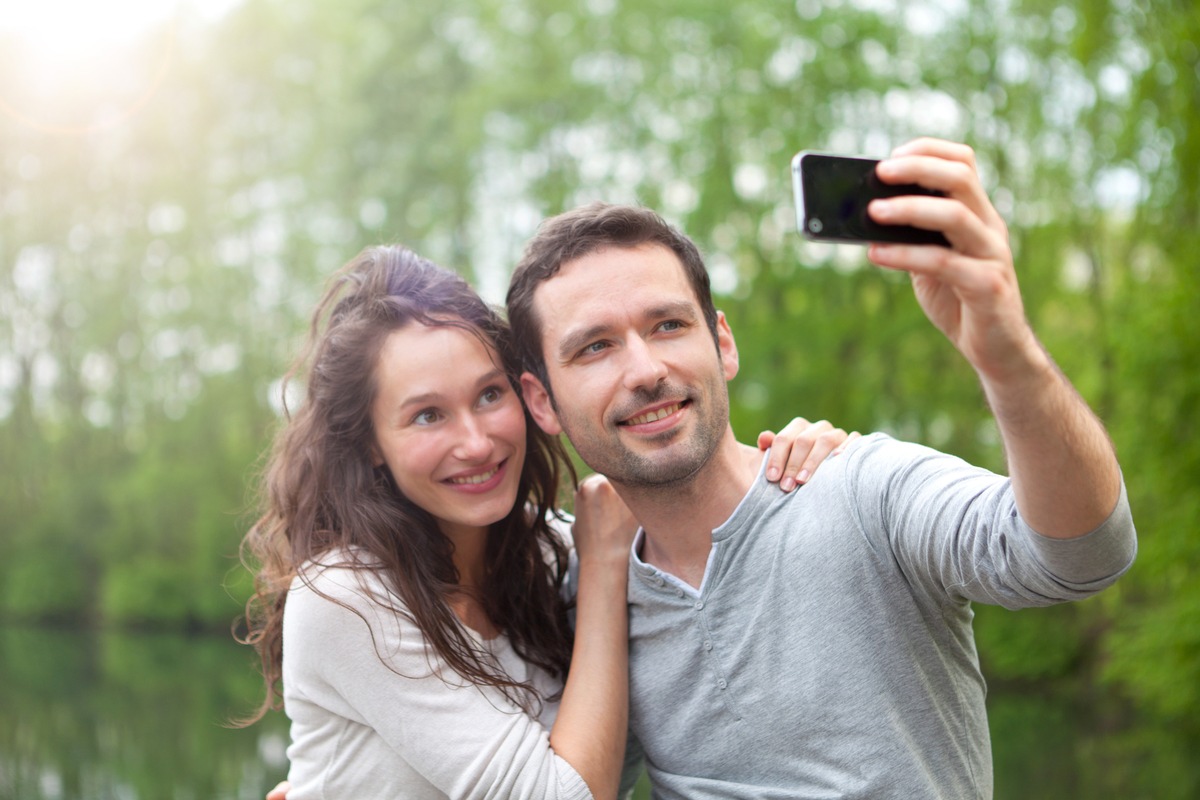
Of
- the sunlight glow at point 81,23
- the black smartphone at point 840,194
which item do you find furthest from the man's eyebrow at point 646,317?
the sunlight glow at point 81,23

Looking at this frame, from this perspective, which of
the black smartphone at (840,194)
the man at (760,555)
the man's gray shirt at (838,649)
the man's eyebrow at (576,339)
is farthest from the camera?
the man's eyebrow at (576,339)

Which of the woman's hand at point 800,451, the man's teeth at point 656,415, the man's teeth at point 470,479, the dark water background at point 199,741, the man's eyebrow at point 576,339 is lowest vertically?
the dark water background at point 199,741

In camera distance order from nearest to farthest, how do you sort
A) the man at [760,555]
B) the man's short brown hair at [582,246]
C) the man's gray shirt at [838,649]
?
the man at [760,555], the man's gray shirt at [838,649], the man's short brown hair at [582,246]

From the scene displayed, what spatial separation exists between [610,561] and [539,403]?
51 cm

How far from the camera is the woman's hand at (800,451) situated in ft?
9.59

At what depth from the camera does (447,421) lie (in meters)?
3.29

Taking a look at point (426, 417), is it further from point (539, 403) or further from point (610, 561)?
point (610, 561)

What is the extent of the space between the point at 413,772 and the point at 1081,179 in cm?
1579

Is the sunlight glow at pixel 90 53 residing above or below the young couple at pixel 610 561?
above

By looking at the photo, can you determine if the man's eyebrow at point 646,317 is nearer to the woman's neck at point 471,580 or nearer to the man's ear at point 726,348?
the man's ear at point 726,348

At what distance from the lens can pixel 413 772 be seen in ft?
10.2

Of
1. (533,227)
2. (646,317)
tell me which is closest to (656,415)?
(646,317)

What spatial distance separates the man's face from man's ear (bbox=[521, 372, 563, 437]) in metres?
0.22

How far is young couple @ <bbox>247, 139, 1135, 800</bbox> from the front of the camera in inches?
104
